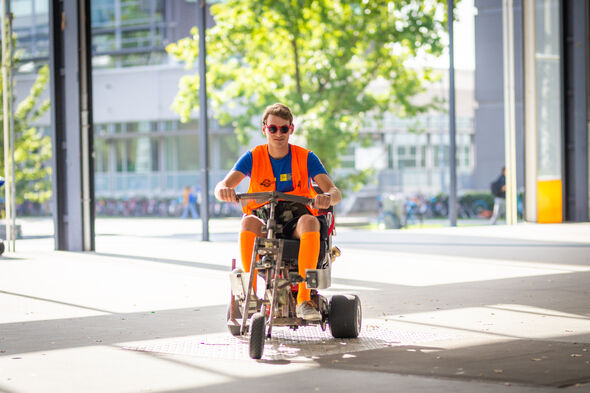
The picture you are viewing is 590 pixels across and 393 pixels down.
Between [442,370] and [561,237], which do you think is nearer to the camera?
[442,370]

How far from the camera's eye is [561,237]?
678 inches

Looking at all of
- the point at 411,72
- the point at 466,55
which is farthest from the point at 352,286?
the point at 466,55

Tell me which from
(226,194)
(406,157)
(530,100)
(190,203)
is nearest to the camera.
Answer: (226,194)

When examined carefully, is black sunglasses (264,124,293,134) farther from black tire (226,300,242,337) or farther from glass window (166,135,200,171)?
glass window (166,135,200,171)

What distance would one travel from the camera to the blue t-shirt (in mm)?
6406

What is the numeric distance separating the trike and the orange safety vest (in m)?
0.13

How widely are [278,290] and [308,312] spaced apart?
233 millimetres

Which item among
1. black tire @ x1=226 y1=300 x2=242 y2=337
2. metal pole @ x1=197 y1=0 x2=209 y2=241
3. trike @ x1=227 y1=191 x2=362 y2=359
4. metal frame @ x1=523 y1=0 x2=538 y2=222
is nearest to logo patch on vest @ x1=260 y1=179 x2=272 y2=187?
trike @ x1=227 y1=191 x2=362 y2=359

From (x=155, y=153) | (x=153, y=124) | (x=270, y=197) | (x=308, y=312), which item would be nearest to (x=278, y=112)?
(x=270, y=197)

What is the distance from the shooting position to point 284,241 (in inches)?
243

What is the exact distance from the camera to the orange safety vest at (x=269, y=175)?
6.39 metres

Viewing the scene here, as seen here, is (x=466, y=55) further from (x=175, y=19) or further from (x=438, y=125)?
(x=175, y=19)

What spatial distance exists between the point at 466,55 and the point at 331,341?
38.5m

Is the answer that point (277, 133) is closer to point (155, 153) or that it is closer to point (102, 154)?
point (155, 153)
